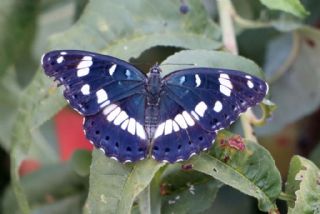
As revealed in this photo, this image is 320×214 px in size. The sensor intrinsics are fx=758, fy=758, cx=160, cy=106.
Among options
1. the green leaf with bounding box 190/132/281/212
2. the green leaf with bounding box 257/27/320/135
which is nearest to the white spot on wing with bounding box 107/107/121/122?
the green leaf with bounding box 190/132/281/212

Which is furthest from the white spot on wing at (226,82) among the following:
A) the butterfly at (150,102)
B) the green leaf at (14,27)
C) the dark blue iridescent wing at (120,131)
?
the green leaf at (14,27)

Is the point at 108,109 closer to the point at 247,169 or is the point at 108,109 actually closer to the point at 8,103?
the point at 247,169

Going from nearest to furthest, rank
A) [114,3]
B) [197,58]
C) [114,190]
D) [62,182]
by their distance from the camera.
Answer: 1. [114,190]
2. [197,58]
3. [114,3]
4. [62,182]

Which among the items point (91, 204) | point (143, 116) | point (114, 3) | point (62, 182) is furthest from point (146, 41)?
point (62, 182)

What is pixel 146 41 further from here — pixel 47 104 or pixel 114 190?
pixel 114 190

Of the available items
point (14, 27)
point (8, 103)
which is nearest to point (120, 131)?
point (14, 27)

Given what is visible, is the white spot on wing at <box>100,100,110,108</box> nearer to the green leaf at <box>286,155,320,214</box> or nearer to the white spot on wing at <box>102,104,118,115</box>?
the white spot on wing at <box>102,104,118,115</box>

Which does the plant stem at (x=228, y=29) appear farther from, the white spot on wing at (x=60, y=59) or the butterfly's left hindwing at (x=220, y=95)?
the white spot on wing at (x=60, y=59)
